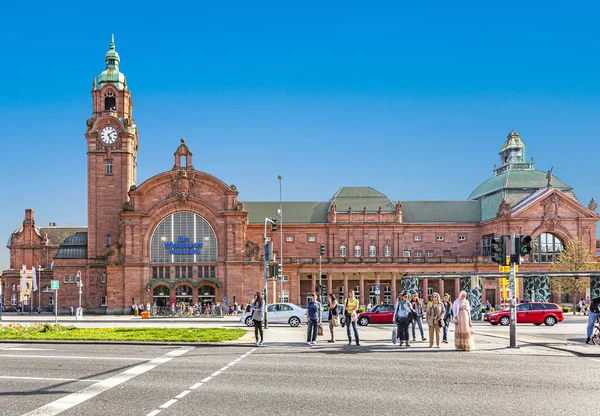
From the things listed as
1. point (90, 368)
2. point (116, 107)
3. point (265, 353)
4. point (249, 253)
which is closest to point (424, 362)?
point (265, 353)

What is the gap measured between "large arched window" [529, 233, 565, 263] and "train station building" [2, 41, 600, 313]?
0.41ft

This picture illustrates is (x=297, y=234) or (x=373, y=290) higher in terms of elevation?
(x=297, y=234)

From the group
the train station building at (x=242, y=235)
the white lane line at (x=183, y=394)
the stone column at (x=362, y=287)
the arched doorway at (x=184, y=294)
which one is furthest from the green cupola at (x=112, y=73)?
the white lane line at (x=183, y=394)

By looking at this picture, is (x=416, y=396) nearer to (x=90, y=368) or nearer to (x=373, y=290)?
(x=90, y=368)

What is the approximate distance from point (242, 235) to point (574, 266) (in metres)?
37.7

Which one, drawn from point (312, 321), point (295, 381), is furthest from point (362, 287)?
point (295, 381)

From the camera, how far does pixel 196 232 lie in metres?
73.1

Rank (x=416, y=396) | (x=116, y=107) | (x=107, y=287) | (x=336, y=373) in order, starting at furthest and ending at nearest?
(x=116, y=107) < (x=107, y=287) < (x=336, y=373) < (x=416, y=396)

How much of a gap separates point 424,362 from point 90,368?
9694 millimetres

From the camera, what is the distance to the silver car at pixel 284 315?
39750mm

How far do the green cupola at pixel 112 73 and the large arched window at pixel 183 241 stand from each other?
59.9 ft

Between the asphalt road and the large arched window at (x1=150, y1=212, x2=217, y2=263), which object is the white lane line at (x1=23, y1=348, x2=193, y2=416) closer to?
the asphalt road

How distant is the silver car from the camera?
39.8m

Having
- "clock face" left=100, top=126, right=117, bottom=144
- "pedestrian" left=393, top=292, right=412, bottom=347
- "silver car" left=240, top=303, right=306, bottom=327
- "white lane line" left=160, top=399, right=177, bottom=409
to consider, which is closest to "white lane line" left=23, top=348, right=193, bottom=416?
"white lane line" left=160, top=399, right=177, bottom=409
